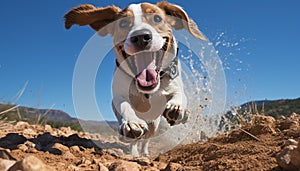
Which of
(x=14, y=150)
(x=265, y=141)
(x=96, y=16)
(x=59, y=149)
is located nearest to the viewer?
(x=265, y=141)

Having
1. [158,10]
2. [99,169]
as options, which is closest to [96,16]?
[158,10]

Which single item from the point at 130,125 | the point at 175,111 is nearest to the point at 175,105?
the point at 175,111

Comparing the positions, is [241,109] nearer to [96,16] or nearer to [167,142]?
[167,142]

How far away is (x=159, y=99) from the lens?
4328mm

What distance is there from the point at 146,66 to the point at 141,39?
1.11 feet

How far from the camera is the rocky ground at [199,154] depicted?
1836 millimetres

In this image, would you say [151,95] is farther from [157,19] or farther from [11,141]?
[11,141]

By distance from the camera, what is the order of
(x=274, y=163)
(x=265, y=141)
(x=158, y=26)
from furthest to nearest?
(x=158, y=26), (x=265, y=141), (x=274, y=163)

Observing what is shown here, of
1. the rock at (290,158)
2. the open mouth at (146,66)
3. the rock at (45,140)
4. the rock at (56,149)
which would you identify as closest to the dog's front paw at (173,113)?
the open mouth at (146,66)

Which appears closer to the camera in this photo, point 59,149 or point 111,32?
point 59,149

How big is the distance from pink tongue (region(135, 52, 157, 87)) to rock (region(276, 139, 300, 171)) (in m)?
2.14

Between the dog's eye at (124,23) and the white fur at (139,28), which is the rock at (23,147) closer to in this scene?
the white fur at (139,28)

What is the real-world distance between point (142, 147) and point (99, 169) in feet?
Answer: 7.01

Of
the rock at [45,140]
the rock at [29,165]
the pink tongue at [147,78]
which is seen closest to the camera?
the rock at [29,165]
